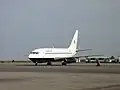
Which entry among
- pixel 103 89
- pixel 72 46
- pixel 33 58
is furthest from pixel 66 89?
pixel 72 46

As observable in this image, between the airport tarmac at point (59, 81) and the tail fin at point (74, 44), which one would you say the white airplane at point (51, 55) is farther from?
the airport tarmac at point (59, 81)

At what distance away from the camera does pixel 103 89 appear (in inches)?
749

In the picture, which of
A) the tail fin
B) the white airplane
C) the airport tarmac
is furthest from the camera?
the tail fin

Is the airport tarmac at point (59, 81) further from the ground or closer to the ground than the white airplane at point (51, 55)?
closer to the ground

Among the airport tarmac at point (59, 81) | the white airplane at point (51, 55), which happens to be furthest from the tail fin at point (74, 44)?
the airport tarmac at point (59, 81)

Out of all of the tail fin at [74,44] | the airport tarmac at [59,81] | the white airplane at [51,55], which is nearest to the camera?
the airport tarmac at [59,81]

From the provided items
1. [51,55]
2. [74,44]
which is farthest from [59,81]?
[74,44]

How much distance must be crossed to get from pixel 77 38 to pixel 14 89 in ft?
269

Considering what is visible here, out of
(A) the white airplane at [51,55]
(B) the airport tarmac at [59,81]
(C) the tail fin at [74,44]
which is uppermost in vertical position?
(C) the tail fin at [74,44]

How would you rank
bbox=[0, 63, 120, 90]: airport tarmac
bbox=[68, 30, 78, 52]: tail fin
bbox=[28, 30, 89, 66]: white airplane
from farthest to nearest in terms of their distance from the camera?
1. bbox=[68, 30, 78, 52]: tail fin
2. bbox=[28, 30, 89, 66]: white airplane
3. bbox=[0, 63, 120, 90]: airport tarmac

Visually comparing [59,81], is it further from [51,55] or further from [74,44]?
[74,44]

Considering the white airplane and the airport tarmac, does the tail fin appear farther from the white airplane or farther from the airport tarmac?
the airport tarmac

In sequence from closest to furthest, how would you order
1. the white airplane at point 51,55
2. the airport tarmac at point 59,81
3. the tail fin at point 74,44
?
the airport tarmac at point 59,81
the white airplane at point 51,55
the tail fin at point 74,44

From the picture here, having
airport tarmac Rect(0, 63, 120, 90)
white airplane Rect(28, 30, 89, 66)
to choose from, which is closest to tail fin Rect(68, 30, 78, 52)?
white airplane Rect(28, 30, 89, 66)
